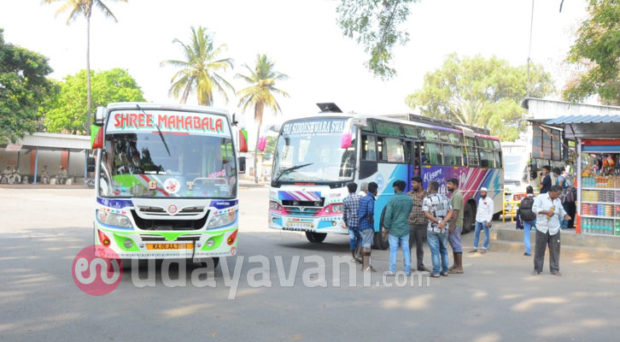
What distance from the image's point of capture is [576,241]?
1205cm

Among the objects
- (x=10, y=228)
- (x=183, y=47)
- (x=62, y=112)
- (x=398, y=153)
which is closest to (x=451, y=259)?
(x=398, y=153)

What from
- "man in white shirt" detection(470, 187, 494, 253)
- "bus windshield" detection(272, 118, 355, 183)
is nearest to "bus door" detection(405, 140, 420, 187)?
"man in white shirt" detection(470, 187, 494, 253)

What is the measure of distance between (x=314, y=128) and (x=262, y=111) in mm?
35614

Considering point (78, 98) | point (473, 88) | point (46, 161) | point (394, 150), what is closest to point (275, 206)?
point (394, 150)

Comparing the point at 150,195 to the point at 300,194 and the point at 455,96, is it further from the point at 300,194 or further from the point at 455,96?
the point at 455,96

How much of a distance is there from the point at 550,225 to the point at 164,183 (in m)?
6.44

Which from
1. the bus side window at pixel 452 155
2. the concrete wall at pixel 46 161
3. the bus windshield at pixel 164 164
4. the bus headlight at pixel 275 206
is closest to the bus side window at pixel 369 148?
the bus headlight at pixel 275 206

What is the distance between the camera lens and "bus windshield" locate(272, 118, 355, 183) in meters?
11.7

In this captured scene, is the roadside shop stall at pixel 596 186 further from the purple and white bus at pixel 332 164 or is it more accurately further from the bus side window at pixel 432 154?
the purple and white bus at pixel 332 164

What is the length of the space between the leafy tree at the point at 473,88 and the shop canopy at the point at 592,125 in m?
35.7

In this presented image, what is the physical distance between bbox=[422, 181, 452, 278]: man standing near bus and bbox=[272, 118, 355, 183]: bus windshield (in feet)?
9.72

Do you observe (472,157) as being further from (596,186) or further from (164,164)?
(164,164)

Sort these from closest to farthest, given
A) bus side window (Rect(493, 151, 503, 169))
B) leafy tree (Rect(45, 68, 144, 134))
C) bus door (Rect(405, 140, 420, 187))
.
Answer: bus door (Rect(405, 140, 420, 187)) → bus side window (Rect(493, 151, 503, 169)) → leafy tree (Rect(45, 68, 144, 134))

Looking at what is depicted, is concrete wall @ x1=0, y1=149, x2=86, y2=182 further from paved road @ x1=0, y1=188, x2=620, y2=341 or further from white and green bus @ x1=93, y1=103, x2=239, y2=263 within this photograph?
white and green bus @ x1=93, y1=103, x2=239, y2=263
